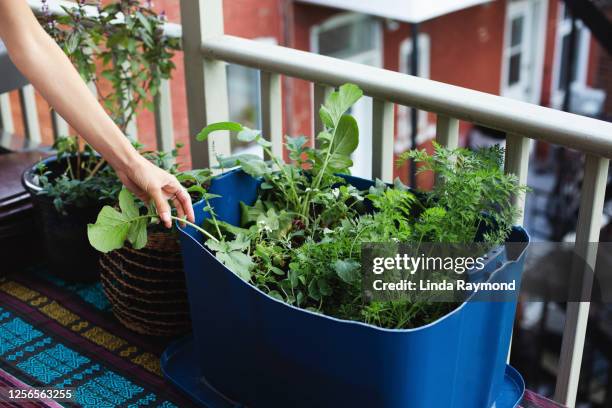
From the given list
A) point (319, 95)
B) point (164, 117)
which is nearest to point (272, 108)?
point (319, 95)

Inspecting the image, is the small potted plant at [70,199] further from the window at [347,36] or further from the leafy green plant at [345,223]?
the window at [347,36]

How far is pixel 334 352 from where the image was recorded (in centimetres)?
129

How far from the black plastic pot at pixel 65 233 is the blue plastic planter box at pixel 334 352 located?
1.61 ft

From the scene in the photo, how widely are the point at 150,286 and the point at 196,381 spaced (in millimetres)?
262

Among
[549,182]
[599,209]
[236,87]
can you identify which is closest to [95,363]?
[599,209]

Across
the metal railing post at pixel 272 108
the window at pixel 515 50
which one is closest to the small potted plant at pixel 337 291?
the metal railing post at pixel 272 108

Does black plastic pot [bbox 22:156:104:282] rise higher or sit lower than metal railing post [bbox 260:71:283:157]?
lower

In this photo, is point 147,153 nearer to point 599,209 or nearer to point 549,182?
point 599,209

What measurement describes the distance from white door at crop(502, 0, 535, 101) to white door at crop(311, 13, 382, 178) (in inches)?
95.6

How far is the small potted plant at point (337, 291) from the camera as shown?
1.27 meters

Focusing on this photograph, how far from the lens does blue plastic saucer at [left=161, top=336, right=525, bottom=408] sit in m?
1.63

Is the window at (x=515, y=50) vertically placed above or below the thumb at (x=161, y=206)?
below

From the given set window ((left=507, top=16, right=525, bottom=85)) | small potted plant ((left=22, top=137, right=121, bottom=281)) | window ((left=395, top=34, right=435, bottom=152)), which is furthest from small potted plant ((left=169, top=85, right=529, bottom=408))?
window ((left=507, top=16, right=525, bottom=85))

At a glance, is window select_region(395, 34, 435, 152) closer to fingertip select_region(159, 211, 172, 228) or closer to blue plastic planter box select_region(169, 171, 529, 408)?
blue plastic planter box select_region(169, 171, 529, 408)
